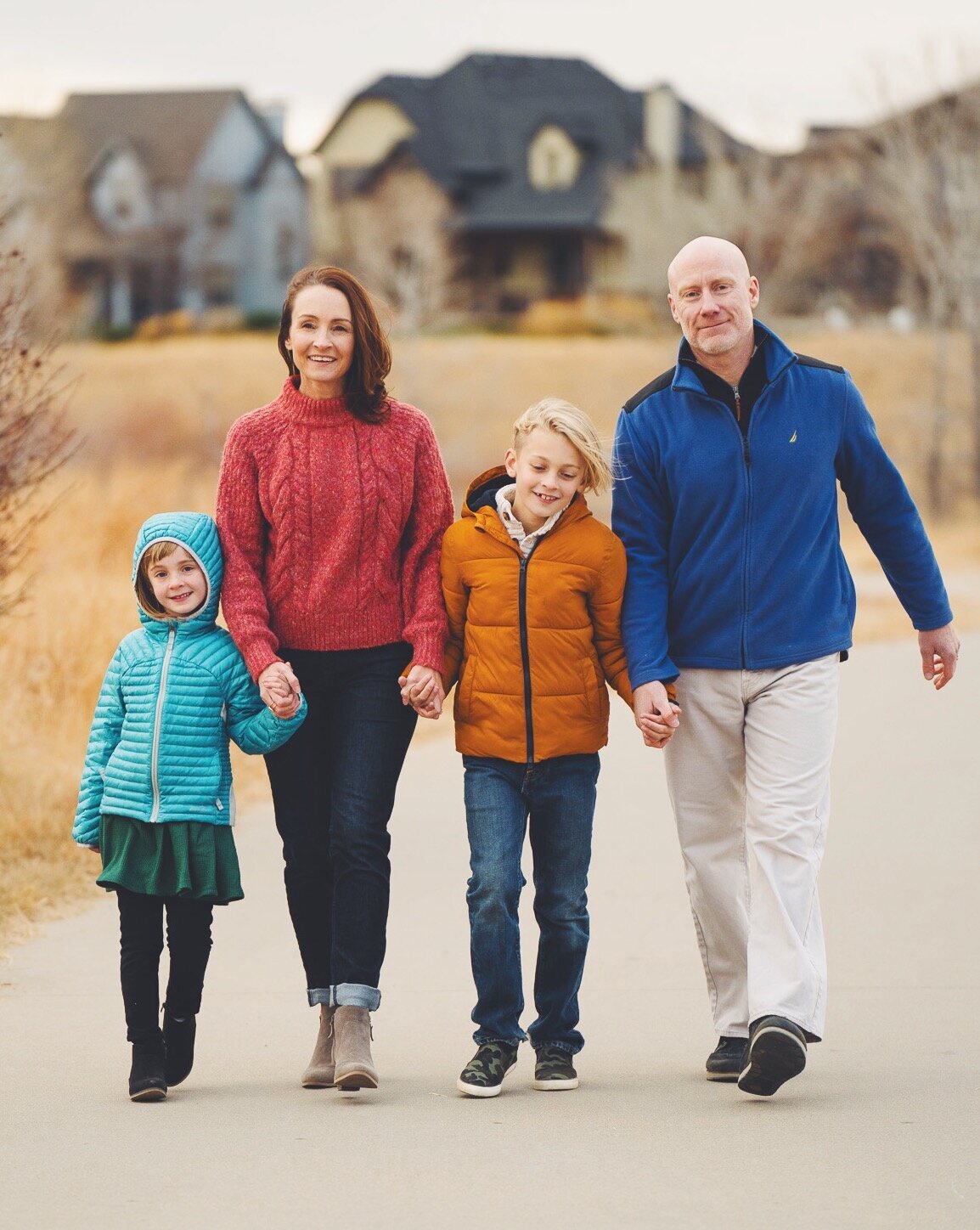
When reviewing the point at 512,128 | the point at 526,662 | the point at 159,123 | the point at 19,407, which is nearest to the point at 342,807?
the point at 526,662

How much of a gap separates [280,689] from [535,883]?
801 millimetres

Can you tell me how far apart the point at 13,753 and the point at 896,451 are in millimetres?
23115

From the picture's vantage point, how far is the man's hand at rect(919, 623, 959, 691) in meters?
4.84

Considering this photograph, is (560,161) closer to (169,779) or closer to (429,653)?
(429,653)

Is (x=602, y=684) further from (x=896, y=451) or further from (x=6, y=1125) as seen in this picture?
(x=896, y=451)

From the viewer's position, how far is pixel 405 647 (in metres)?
4.59

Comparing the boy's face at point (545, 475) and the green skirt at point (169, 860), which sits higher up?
the boy's face at point (545, 475)

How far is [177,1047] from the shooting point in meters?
4.50

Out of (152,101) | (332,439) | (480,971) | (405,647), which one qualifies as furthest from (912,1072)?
(152,101)

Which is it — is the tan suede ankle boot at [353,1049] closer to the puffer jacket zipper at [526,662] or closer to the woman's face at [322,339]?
the puffer jacket zipper at [526,662]

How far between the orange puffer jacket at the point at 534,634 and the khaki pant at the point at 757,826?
0.27m

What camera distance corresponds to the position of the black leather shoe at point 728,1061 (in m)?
4.57

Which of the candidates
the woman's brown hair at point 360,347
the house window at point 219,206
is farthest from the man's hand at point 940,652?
the house window at point 219,206

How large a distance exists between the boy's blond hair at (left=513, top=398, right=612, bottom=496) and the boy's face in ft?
0.05
